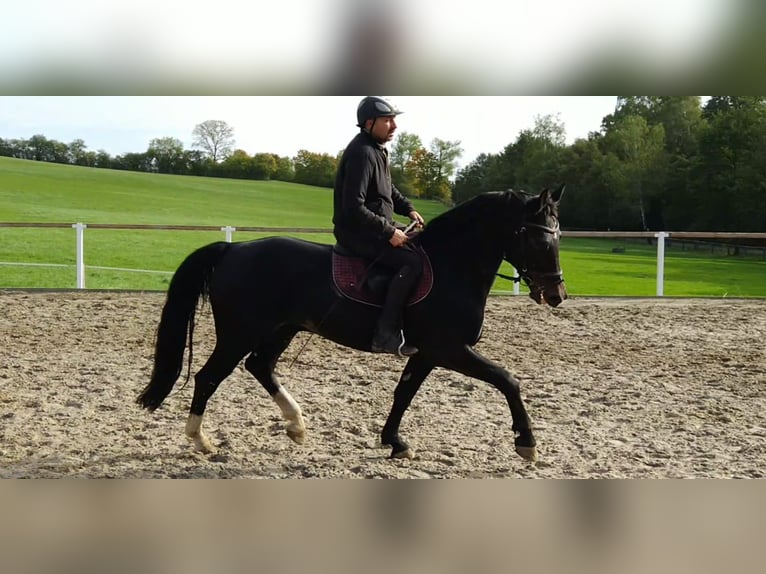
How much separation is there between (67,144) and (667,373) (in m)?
45.9

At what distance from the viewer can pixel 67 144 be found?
4609 centimetres

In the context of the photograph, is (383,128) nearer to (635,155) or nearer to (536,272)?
(536,272)

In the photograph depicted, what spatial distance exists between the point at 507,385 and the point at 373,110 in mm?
1662

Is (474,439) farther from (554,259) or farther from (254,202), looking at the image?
(254,202)

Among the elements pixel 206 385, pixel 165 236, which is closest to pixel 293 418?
pixel 206 385

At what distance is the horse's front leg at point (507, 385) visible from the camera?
4.10 meters

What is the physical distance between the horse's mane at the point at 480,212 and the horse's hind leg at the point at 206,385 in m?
1.34

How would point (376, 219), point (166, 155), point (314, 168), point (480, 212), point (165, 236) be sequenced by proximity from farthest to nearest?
point (166, 155)
point (314, 168)
point (165, 236)
point (480, 212)
point (376, 219)

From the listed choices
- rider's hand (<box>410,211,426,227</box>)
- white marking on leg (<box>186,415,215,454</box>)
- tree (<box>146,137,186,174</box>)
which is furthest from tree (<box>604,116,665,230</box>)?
white marking on leg (<box>186,415,215,454</box>)

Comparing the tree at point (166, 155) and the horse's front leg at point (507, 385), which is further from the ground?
the tree at point (166, 155)

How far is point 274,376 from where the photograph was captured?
4.59 metres

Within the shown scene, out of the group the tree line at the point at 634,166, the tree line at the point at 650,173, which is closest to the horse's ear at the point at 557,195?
the tree line at the point at 634,166

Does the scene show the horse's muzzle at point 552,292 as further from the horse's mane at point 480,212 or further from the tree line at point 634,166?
the tree line at point 634,166

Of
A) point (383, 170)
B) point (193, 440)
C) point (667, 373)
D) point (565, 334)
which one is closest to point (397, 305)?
point (383, 170)
